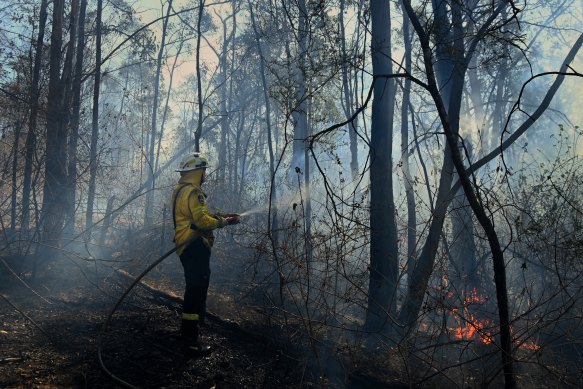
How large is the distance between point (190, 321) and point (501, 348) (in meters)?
3.07

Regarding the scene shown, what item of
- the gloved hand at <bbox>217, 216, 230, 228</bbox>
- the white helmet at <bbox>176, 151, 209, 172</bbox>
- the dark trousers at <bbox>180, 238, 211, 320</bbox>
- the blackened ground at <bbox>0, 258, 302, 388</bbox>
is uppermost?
the white helmet at <bbox>176, 151, 209, 172</bbox>

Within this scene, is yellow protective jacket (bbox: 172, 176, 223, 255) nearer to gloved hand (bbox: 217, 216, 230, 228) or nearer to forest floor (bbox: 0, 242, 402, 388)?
gloved hand (bbox: 217, 216, 230, 228)

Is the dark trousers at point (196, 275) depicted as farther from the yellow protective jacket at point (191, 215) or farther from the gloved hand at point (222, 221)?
the gloved hand at point (222, 221)

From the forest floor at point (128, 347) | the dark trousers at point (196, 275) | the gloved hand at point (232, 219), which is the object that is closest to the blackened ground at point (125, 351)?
the forest floor at point (128, 347)

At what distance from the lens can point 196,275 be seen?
494 centimetres

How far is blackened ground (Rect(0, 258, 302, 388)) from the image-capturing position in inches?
155

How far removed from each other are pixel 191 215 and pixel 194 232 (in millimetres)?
201

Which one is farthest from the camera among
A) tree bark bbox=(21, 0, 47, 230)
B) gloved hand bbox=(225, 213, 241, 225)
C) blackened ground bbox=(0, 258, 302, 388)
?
tree bark bbox=(21, 0, 47, 230)

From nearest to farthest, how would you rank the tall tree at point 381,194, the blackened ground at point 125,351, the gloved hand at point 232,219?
the blackened ground at point 125,351, the gloved hand at point 232,219, the tall tree at point 381,194

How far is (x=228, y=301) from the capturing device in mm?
6988

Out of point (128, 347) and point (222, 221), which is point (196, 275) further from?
point (128, 347)

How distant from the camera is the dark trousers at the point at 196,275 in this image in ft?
15.9

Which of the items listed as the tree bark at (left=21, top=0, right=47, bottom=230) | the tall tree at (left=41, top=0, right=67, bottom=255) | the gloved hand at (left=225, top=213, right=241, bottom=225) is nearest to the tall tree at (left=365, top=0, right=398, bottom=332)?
the gloved hand at (left=225, top=213, right=241, bottom=225)

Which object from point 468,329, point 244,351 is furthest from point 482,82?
point 244,351
